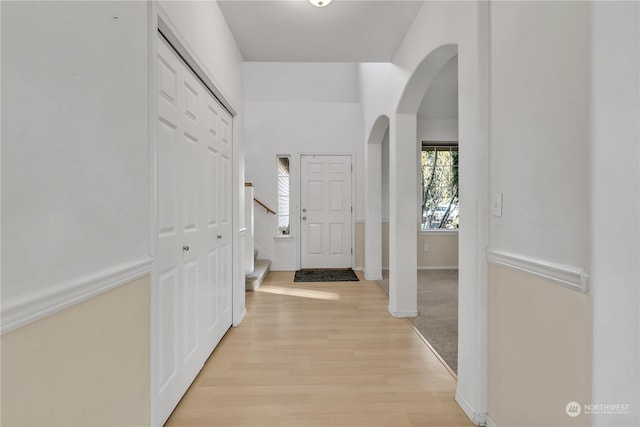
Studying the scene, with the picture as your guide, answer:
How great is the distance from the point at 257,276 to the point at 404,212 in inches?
87.0

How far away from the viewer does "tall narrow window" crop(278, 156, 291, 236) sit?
17.3 ft

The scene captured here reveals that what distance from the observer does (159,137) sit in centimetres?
143

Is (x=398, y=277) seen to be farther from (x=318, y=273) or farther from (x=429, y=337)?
(x=318, y=273)

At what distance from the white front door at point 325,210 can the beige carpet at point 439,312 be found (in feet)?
3.16

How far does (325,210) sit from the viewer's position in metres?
5.24

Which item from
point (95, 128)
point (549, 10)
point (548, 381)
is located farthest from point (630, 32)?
point (95, 128)

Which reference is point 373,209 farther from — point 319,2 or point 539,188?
point 539,188

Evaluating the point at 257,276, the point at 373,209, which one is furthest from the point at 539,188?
the point at 257,276

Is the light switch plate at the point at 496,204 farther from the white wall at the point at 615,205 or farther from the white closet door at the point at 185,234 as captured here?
the white closet door at the point at 185,234

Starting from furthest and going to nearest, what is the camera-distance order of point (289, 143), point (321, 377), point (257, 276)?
1. point (289, 143)
2. point (257, 276)
3. point (321, 377)

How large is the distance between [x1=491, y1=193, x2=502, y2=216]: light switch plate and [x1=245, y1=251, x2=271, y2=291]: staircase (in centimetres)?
313

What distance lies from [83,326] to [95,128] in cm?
63

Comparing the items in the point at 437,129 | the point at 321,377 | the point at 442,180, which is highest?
the point at 437,129

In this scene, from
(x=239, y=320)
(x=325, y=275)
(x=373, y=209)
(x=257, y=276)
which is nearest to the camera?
(x=239, y=320)
